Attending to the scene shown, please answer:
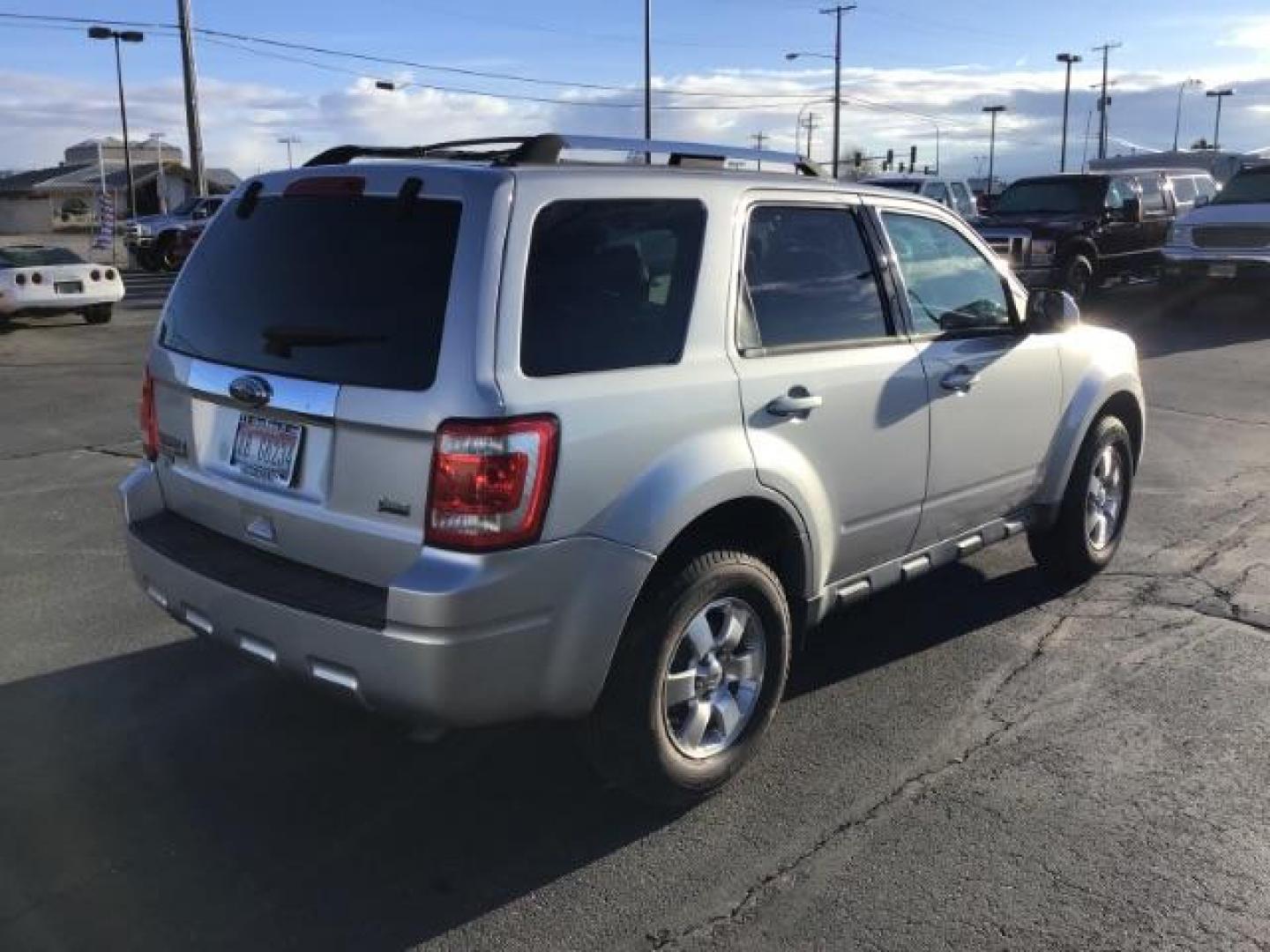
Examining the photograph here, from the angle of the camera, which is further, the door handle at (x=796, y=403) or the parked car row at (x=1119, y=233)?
the parked car row at (x=1119, y=233)

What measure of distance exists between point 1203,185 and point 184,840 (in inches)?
1063

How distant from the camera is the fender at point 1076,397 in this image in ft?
16.4

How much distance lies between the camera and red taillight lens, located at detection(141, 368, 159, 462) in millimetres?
3791

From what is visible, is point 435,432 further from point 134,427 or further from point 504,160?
point 134,427

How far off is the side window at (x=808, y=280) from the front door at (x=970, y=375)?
23 centimetres

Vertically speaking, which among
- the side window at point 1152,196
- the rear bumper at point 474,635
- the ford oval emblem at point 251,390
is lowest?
the rear bumper at point 474,635

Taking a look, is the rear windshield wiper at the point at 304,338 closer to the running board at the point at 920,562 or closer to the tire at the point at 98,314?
the running board at the point at 920,562

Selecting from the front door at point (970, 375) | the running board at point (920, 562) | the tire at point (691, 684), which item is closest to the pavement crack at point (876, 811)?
the tire at point (691, 684)

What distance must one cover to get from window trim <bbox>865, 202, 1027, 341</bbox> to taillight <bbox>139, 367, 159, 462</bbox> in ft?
8.37

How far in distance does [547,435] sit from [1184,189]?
2424cm

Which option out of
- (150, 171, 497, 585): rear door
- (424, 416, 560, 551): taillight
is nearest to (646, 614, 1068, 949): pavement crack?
(424, 416, 560, 551): taillight

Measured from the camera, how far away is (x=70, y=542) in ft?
20.3

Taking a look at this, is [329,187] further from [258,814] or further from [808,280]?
[258,814]

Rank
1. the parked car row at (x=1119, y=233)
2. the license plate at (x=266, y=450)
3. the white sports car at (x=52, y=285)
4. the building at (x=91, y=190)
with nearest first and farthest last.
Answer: the license plate at (x=266, y=450)
the parked car row at (x=1119, y=233)
the white sports car at (x=52, y=285)
the building at (x=91, y=190)
